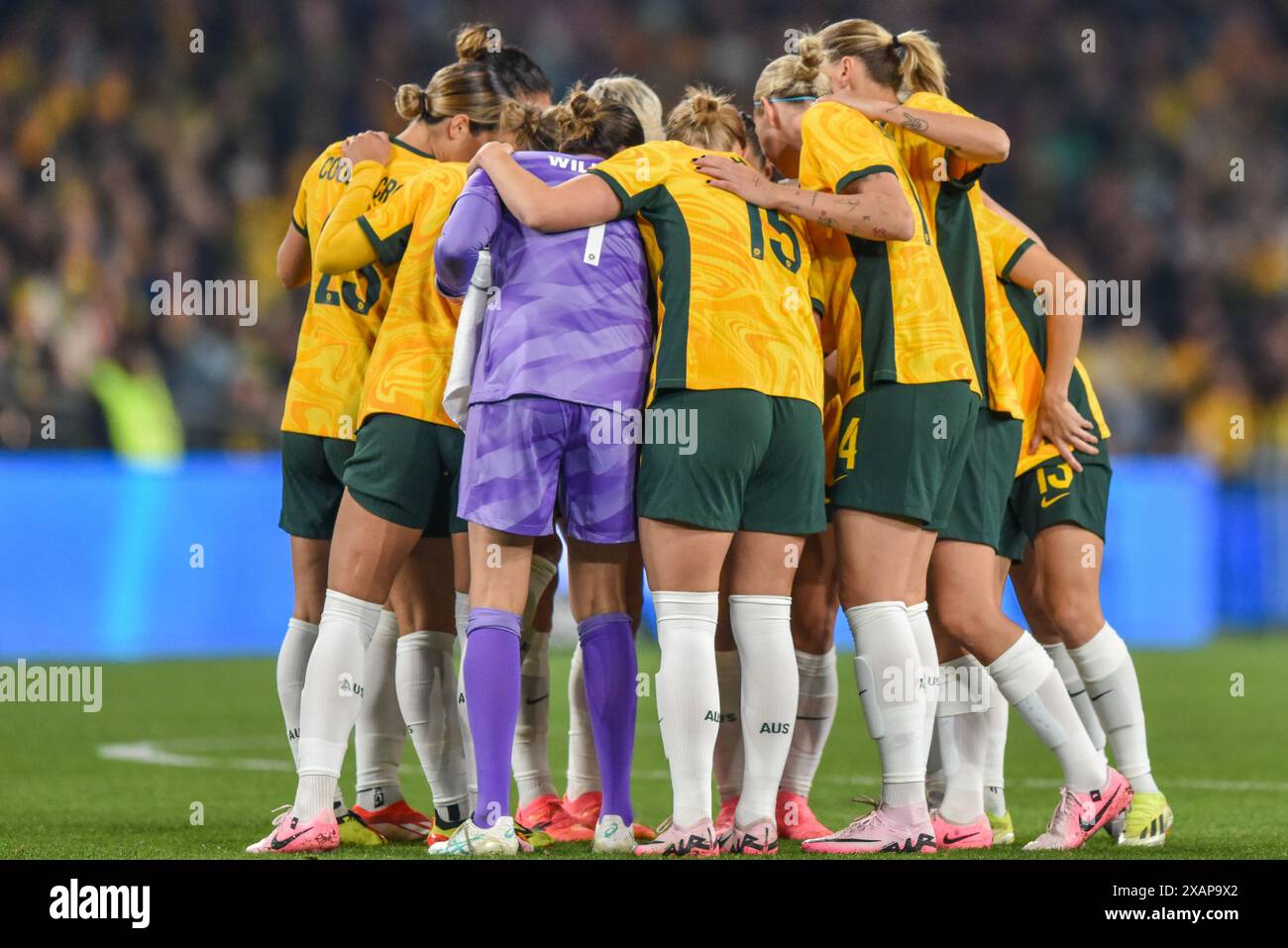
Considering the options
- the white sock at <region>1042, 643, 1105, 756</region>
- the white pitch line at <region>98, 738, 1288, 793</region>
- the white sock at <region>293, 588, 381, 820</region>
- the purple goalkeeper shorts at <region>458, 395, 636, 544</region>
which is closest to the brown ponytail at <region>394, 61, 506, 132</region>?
the purple goalkeeper shorts at <region>458, 395, 636, 544</region>

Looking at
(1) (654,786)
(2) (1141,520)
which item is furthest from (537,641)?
(2) (1141,520)

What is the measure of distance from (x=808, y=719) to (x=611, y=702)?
0.86 meters

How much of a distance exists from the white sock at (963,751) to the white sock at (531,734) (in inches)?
47.0

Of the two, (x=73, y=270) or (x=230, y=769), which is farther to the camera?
(x=73, y=270)

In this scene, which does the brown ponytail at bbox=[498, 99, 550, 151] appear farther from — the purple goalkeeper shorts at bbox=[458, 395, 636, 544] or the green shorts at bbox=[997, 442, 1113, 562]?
the green shorts at bbox=[997, 442, 1113, 562]

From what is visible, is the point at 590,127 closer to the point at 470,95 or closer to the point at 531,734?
the point at 470,95

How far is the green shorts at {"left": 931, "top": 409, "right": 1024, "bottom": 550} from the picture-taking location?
200 inches

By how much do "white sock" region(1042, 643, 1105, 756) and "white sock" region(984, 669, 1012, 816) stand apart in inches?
16.3

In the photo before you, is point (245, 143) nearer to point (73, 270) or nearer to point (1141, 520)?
point (73, 270)

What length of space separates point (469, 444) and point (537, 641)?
937 mm

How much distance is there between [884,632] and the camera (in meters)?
4.76

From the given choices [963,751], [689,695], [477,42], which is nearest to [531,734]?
[689,695]

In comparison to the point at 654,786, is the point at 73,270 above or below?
above

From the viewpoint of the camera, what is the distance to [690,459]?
454cm
